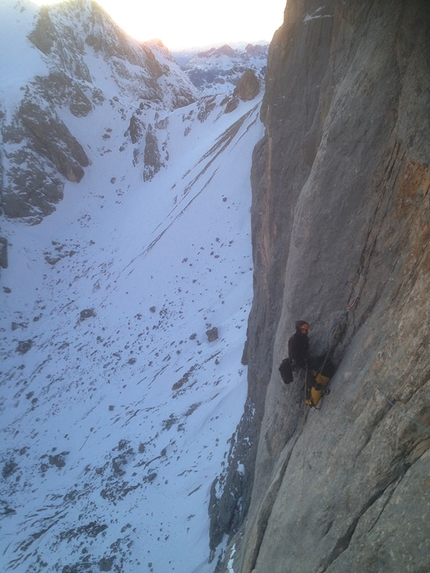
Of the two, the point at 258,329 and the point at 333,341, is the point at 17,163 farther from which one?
the point at 333,341

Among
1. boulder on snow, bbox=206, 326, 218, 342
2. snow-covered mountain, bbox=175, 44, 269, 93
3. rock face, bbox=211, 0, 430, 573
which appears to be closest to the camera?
rock face, bbox=211, 0, 430, 573

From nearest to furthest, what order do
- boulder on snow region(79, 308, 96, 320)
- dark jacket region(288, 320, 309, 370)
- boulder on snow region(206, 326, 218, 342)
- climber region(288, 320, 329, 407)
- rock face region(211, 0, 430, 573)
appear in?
1. rock face region(211, 0, 430, 573)
2. climber region(288, 320, 329, 407)
3. dark jacket region(288, 320, 309, 370)
4. boulder on snow region(206, 326, 218, 342)
5. boulder on snow region(79, 308, 96, 320)

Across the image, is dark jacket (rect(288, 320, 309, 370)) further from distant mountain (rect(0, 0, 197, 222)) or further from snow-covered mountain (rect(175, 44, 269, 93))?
snow-covered mountain (rect(175, 44, 269, 93))

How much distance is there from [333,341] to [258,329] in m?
5.50

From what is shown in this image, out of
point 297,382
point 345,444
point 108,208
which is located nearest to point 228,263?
point 297,382

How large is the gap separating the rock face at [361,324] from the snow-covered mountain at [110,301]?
6749 millimetres

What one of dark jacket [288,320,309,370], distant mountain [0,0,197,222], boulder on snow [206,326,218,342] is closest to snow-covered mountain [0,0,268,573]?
boulder on snow [206,326,218,342]

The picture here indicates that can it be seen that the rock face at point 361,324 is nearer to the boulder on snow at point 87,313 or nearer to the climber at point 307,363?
the climber at point 307,363

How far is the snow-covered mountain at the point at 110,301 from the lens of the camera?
14.2m

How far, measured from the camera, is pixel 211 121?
41.5m

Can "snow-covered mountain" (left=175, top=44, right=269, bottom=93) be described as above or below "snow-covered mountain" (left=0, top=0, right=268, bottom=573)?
above

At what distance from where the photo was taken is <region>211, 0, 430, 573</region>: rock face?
154 inches

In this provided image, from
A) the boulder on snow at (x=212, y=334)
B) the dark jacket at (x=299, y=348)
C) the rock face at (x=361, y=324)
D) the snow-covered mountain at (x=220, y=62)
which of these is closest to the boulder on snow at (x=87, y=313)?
the boulder on snow at (x=212, y=334)

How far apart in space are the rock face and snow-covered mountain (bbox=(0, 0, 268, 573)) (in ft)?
22.1
